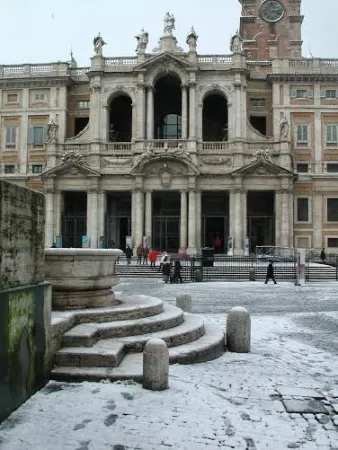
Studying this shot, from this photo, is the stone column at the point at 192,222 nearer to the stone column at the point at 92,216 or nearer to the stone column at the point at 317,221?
the stone column at the point at 92,216

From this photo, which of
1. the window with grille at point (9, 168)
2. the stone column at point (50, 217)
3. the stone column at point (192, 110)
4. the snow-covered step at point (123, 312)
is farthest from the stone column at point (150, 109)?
the snow-covered step at point (123, 312)

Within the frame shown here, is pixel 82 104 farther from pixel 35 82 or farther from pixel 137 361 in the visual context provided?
pixel 137 361

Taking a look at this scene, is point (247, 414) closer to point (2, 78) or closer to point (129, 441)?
point (129, 441)

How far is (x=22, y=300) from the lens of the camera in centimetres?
599

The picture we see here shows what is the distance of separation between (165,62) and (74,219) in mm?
16029

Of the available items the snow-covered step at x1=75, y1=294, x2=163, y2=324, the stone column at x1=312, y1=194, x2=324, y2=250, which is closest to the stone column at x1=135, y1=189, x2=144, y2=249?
the stone column at x1=312, y1=194, x2=324, y2=250

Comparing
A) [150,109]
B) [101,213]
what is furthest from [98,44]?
[101,213]

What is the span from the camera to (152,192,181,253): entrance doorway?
4203 cm

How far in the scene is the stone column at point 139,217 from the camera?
4016 centimetres

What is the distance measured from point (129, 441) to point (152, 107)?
39.3 metres

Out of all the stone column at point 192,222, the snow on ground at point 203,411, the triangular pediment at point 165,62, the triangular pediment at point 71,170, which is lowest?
the snow on ground at point 203,411

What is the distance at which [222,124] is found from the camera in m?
46.3

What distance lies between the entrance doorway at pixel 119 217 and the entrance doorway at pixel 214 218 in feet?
22.6

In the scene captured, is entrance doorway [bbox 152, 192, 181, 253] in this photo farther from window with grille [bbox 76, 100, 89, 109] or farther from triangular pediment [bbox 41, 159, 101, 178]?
window with grille [bbox 76, 100, 89, 109]
